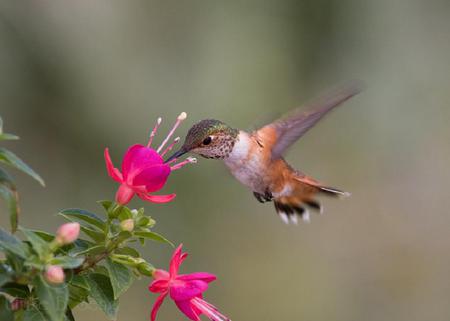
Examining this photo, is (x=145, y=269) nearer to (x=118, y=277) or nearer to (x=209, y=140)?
(x=118, y=277)

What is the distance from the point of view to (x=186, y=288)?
5.72 ft

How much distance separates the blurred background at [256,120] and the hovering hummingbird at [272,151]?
2.27m

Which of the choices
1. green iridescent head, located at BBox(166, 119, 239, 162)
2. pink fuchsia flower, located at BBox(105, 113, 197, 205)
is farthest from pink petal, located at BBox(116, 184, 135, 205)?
green iridescent head, located at BBox(166, 119, 239, 162)

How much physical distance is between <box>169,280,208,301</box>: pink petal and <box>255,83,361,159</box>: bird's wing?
3.43ft

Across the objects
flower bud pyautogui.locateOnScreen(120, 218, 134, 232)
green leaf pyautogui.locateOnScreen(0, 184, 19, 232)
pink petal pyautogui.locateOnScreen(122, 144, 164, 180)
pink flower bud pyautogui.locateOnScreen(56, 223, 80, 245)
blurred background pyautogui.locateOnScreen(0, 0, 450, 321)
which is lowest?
blurred background pyautogui.locateOnScreen(0, 0, 450, 321)

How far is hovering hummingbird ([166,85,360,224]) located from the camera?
7.88ft

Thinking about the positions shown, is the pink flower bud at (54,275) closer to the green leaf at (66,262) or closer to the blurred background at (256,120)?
the green leaf at (66,262)

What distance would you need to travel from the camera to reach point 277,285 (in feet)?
18.8

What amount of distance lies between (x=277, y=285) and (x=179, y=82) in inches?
64.8

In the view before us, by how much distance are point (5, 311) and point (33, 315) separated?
0.08 m

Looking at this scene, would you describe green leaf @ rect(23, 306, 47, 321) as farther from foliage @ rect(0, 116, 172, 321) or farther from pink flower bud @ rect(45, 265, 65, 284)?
pink flower bud @ rect(45, 265, 65, 284)

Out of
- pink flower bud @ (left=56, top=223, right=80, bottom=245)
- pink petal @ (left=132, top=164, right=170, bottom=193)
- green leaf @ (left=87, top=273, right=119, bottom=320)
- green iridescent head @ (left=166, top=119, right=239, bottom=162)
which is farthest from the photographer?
green iridescent head @ (left=166, top=119, right=239, bottom=162)

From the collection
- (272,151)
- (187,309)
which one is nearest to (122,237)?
(187,309)

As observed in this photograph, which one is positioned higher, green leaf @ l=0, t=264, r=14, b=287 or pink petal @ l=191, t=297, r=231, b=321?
green leaf @ l=0, t=264, r=14, b=287
